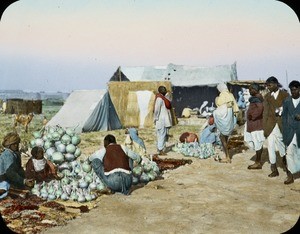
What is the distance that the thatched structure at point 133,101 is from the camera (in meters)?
16.5

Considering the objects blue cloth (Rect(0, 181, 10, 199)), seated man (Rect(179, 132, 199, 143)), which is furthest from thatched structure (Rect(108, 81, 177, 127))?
blue cloth (Rect(0, 181, 10, 199))

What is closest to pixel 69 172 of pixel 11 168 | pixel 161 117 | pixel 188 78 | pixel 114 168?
pixel 114 168

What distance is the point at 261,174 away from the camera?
26.2ft

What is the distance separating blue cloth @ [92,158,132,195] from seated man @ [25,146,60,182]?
90cm

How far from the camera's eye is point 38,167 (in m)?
6.87

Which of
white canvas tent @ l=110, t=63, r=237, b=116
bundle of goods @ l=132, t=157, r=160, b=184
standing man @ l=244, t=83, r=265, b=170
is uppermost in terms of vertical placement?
white canvas tent @ l=110, t=63, r=237, b=116

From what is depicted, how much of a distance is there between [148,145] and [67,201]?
6.49 meters

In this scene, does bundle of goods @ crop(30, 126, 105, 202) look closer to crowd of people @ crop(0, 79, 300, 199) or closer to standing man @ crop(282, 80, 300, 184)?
crowd of people @ crop(0, 79, 300, 199)

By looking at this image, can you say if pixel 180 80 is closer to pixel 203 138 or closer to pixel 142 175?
pixel 203 138

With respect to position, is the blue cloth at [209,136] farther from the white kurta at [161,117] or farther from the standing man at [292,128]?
the standing man at [292,128]

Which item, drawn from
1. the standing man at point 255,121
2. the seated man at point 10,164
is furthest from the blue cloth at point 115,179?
the standing man at point 255,121

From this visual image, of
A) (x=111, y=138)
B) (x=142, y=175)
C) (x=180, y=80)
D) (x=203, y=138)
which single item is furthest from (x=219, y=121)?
(x=180, y=80)

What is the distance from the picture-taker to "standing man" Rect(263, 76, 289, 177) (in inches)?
292

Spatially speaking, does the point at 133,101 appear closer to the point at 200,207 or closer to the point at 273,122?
the point at 273,122
